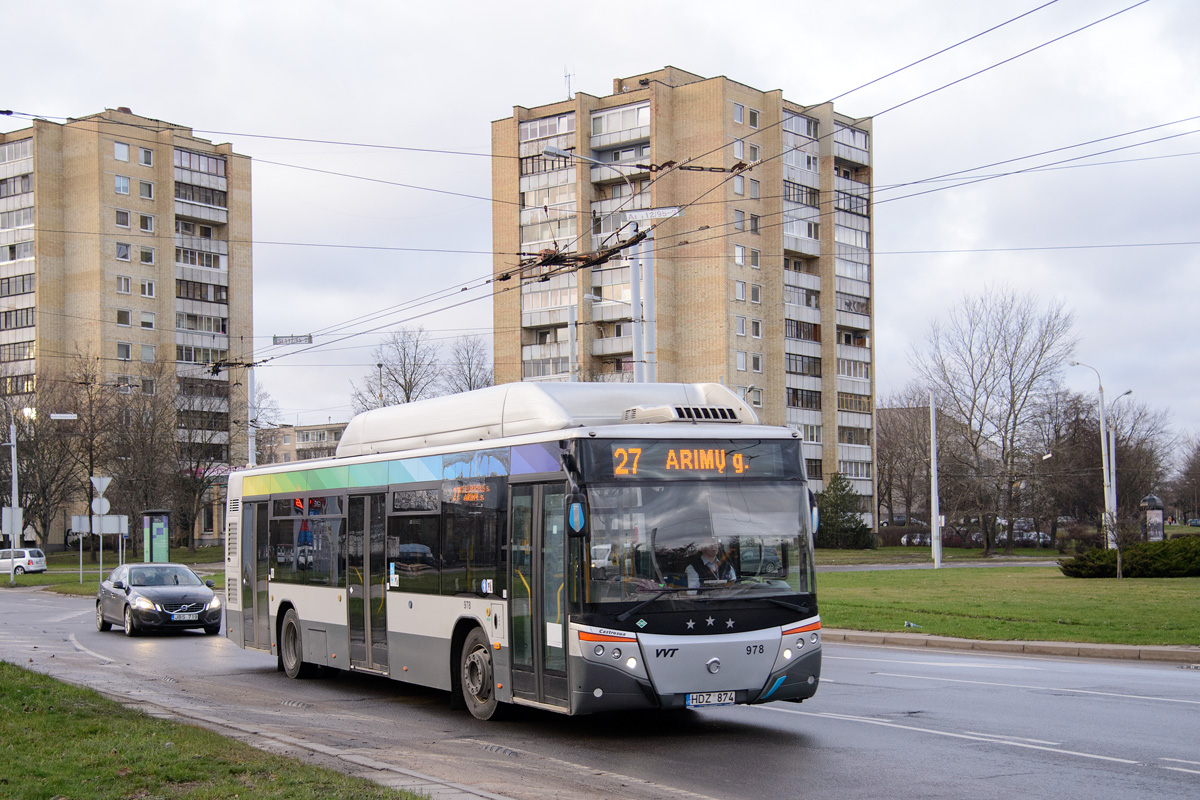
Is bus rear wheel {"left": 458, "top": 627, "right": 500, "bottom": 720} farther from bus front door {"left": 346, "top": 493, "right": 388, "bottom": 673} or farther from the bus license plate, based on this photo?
the bus license plate

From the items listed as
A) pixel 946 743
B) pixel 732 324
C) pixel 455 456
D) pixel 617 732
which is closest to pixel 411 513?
pixel 455 456

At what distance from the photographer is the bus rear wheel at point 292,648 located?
16094 mm

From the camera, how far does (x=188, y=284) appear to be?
93250 mm

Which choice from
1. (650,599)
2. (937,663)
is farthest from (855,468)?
(650,599)

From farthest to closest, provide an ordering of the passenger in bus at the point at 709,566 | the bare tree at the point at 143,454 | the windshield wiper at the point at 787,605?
1. the bare tree at the point at 143,454
2. the windshield wiper at the point at 787,605
3. the passenger in bus at the point at 709,566

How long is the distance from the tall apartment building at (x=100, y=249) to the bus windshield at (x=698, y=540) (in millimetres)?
76551

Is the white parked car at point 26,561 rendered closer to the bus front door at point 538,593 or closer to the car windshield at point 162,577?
the car windshield at point 162,577

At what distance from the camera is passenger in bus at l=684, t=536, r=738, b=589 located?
34.3 ft

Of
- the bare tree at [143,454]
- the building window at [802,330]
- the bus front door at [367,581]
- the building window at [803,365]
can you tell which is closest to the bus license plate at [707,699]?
the bus front door at [367,581]

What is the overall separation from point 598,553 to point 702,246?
65.6m

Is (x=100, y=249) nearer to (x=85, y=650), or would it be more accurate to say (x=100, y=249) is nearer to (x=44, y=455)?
(x=44, y=455)

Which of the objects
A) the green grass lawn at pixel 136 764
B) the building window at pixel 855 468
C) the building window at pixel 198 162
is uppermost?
the building window at pixel 198 162

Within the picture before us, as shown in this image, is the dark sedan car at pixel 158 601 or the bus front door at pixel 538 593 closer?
the bus front door at pixel 538 593

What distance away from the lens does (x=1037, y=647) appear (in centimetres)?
1891
